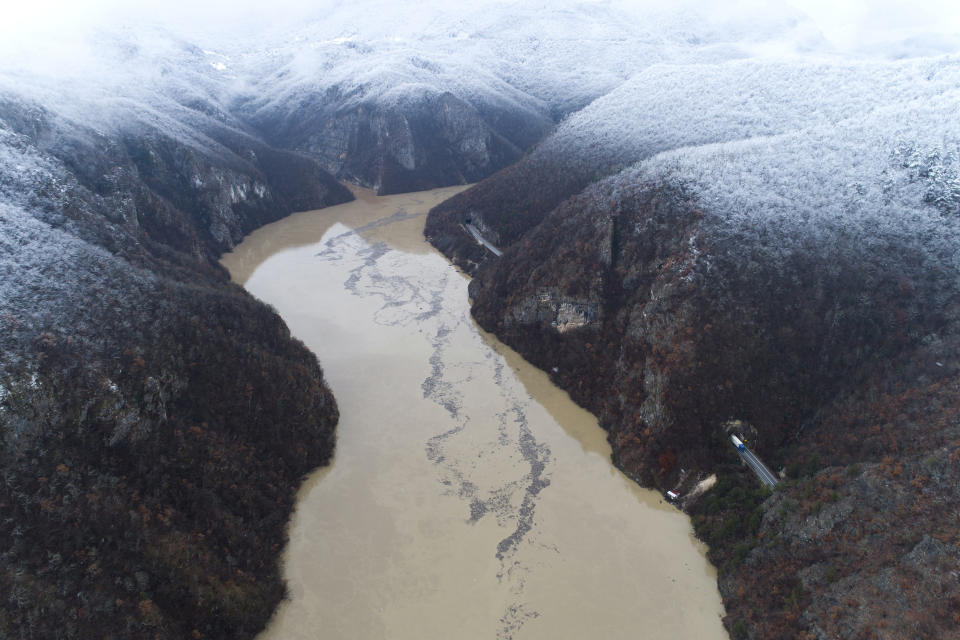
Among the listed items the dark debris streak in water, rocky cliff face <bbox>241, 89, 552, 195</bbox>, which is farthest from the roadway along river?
rocky cliff face <bbox>241, 89, 552, 195</bbox>

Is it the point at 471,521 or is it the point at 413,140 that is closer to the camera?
the point at 471,521

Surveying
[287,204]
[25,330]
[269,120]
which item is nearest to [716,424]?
[25,330]

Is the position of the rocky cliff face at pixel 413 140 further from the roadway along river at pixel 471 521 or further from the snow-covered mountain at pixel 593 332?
the roadway along river at pixel 471 521

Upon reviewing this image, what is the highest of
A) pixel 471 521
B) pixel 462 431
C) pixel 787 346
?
pixel 787 346

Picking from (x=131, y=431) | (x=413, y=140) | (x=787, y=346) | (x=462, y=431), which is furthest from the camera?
(x=413, y=140)

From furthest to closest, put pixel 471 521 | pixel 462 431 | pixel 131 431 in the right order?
pixel 462 431, pixel 471 521, pixel 131 431

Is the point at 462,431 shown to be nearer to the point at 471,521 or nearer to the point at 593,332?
the point at 471,521

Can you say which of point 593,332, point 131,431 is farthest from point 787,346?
point 131,431
